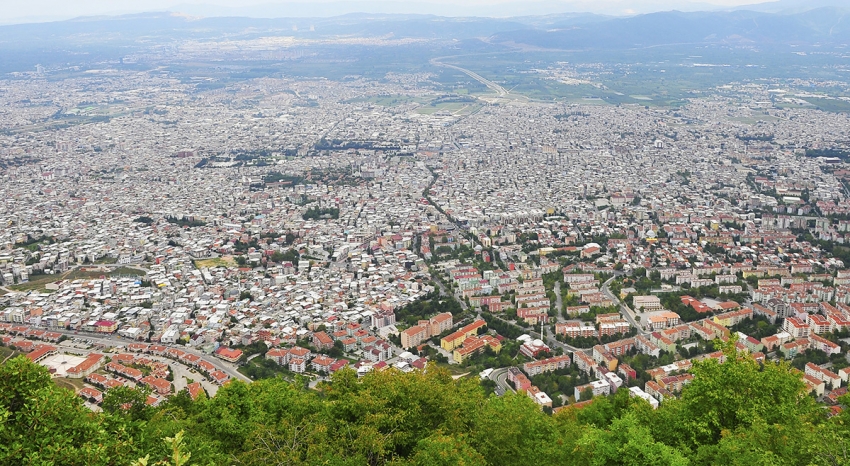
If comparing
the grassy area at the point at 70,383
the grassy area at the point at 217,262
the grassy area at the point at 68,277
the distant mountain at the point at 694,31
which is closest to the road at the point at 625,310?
the grassy area at the point at 217,262

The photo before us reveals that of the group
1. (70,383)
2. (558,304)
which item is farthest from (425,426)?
(558,304)

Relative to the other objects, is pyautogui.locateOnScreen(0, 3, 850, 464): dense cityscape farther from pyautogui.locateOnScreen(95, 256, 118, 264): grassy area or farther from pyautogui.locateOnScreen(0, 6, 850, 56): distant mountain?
pyautogui.locateOnScreen(0, 6, 850, 56): distant mountain

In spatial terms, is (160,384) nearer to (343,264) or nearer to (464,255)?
(343,264)

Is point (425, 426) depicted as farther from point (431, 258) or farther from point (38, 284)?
point (38, 284)

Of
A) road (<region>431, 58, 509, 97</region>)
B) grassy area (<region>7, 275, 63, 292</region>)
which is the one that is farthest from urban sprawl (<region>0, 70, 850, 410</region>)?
road (<region>431, 58, 509, 97</region>)

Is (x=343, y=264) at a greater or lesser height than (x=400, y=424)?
lesser

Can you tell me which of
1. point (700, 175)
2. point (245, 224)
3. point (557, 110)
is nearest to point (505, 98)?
point (557, 110)
